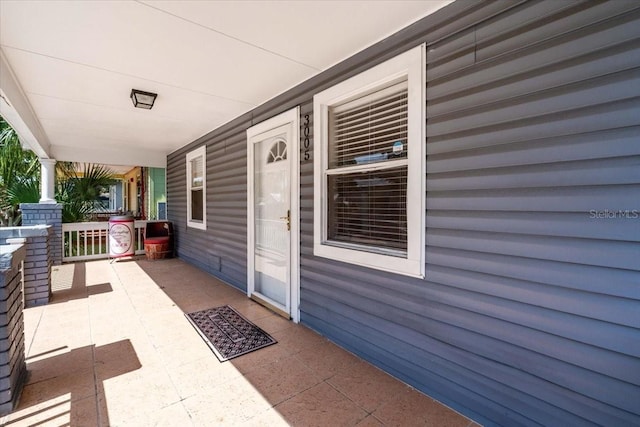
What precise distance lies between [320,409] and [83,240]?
23.1 feet

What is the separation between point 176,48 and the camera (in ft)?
7.89

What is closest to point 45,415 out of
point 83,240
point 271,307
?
point 271,307

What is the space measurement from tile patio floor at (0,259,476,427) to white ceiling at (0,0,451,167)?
2.36 metres

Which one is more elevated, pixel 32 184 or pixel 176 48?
pixel 176 48

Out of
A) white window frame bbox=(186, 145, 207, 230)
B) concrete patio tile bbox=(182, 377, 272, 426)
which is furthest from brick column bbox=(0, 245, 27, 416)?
white window frame bbox=(186, 145, 207, 230)

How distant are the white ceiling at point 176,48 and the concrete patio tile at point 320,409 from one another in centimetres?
251

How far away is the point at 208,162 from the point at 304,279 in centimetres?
319

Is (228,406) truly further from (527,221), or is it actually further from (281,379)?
(527,221)

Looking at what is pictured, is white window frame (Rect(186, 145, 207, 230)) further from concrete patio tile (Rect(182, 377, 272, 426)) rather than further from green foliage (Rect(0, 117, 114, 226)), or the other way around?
concrete patio tile (Rect(182, 377, 272, 426))

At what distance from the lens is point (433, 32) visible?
1.95 meters

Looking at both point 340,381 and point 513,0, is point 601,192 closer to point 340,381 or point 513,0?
point 513,0

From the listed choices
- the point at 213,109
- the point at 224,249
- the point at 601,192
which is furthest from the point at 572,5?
the point at 224,249

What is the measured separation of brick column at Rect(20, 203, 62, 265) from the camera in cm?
547

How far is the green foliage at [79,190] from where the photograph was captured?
22.5 ft
